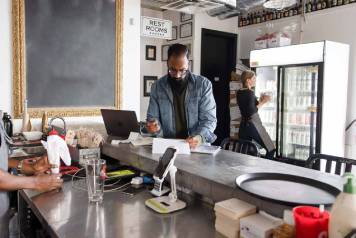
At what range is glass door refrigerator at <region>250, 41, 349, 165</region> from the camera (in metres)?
4.22

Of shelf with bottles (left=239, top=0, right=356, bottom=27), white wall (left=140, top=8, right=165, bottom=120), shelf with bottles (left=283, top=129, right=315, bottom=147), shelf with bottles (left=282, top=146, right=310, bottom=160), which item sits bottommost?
shelf with bottles (left=282, top=146, right=310, bottom=160)

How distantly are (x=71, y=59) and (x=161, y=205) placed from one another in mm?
2069

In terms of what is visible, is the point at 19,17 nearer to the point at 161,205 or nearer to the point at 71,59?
the point at 71,59

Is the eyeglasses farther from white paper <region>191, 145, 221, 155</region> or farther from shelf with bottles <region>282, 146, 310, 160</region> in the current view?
shelf with bottles <region>282, 146, 310, 160</region>

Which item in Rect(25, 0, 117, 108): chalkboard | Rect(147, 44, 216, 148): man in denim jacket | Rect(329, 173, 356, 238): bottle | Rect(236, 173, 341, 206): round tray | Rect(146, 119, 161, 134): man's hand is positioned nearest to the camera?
Rect(329, 173, 356, 238): bottle

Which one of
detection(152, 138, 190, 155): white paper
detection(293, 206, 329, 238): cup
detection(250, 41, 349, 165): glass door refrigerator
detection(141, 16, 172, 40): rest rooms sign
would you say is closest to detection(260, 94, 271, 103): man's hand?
detection(250, 41, 349, 165): glass door refrigerator

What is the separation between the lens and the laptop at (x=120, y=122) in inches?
87.9

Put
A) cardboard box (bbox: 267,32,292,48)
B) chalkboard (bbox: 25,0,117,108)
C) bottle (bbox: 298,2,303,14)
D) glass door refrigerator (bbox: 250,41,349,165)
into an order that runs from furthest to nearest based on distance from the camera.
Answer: bottle (bbox: 298,2,303,14)
cardboard box (bbox: 267,32,292,48)
glass door refrigerator (bbox: 250,41,349,165)
chalkboard (bbox: 25,0,117,108)

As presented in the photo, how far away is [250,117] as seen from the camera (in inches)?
182

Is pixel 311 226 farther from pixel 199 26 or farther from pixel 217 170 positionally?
pixel 199 26

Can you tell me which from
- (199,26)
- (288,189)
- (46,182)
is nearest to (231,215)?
(288,189)

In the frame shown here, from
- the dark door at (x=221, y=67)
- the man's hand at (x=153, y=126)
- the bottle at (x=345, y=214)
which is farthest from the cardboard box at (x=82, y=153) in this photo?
the dark door at (x=221, y=67)

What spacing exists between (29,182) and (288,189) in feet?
Result: 3.60

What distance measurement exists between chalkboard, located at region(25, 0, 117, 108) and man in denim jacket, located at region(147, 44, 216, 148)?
37.4 inches
